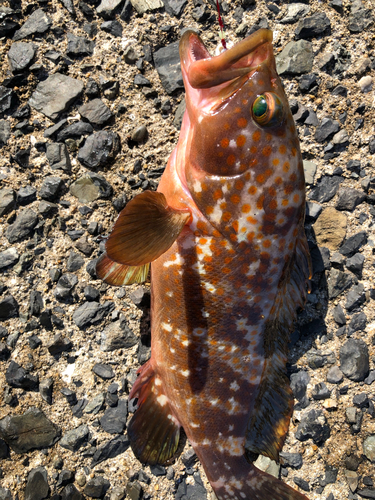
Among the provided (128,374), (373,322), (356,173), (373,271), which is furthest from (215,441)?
(356,173)

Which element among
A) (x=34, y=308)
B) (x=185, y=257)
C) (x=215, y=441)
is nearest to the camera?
(x=185, y=257)

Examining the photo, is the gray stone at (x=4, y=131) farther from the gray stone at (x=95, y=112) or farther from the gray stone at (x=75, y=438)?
the gray stone at (x=75, y=438)

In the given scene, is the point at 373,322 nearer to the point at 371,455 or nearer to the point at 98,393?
the point at 371,455

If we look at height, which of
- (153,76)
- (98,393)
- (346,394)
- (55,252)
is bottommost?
(346,394)

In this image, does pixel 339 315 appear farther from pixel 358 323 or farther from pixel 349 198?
pixel 349 198

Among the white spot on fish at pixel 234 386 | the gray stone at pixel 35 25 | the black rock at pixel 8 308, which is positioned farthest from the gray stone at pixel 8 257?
the white spot on fish at pixel 234 386

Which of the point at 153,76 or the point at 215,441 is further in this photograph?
the point at 153,76
